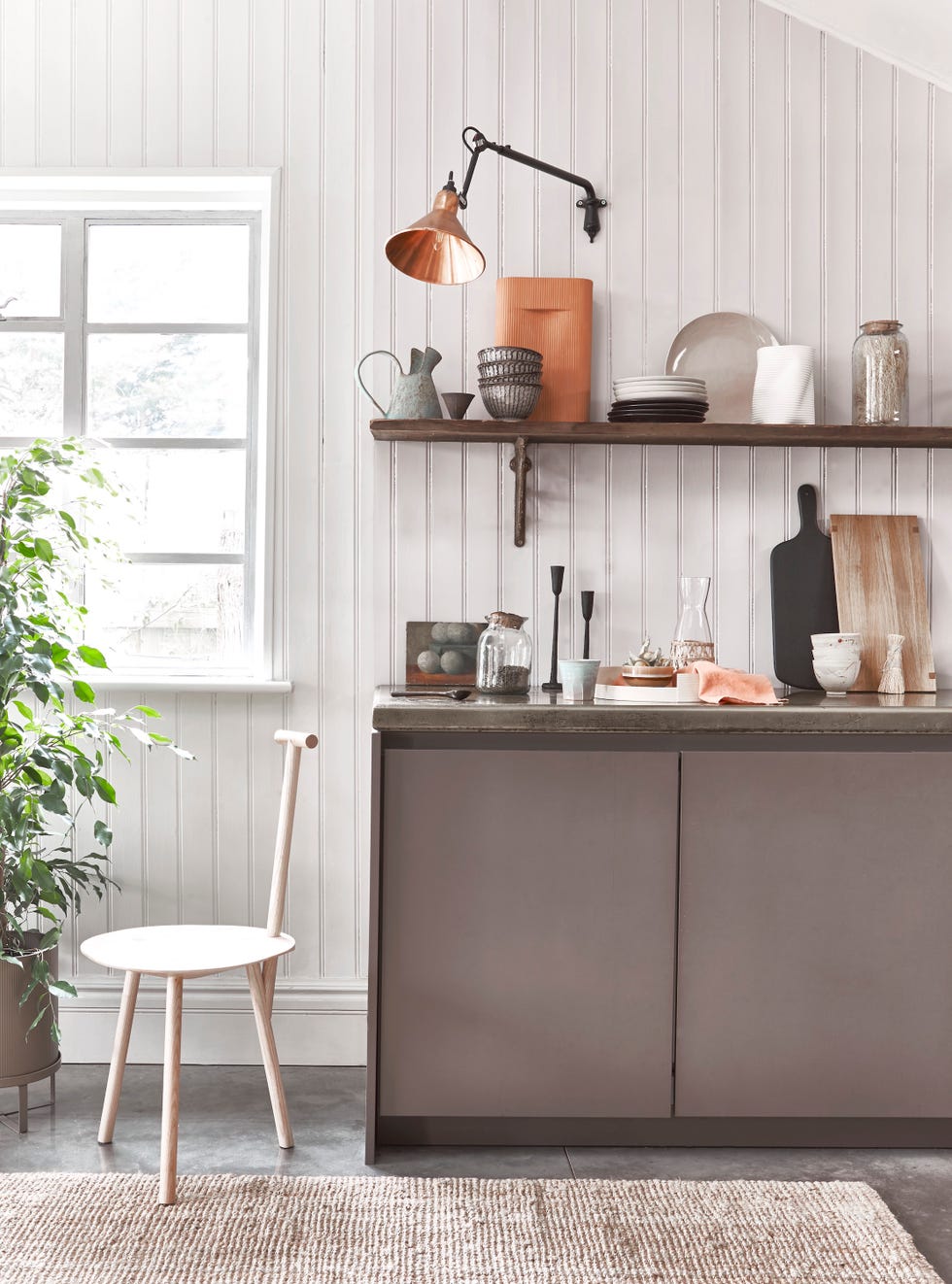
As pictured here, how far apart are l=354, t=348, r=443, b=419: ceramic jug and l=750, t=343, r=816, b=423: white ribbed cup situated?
30.9 inches

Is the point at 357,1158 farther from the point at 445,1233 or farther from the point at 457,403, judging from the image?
the point at 457,403

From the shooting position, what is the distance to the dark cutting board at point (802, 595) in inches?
105

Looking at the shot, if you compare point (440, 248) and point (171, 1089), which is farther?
point (440, 248)

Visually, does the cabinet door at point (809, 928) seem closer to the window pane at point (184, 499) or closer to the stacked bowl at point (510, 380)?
the stacked bowl at point (510, 380)

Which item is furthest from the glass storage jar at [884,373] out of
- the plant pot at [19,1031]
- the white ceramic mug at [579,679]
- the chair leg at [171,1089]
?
the plant pot at [19,1031]

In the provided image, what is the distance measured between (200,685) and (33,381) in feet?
3.12

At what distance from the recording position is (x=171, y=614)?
284 cm

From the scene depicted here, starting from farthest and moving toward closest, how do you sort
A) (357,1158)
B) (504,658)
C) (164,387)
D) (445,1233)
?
(164,387) < (504,658) < (357,1158) < (445,1233)

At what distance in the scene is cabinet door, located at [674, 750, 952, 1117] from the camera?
7.02 ft

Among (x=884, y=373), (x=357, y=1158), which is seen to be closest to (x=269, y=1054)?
(x=357, y=1158)

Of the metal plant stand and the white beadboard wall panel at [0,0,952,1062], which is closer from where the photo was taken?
the metal plant stand

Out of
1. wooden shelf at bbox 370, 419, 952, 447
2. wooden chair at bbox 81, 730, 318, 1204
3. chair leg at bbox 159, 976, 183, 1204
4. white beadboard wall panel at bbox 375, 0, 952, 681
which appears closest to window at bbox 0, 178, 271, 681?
white beadboard wall panel at bbox 375, 0, 952, 681

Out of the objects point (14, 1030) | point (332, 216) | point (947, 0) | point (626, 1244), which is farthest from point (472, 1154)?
point (947, 0)

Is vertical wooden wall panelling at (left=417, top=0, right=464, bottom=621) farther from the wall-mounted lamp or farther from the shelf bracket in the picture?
the wall-mounted lamp
